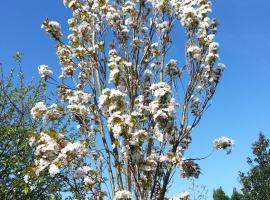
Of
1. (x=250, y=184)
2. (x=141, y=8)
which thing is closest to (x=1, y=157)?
(x=141, y=8)

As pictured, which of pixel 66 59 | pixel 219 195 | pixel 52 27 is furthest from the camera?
pixel 219 195

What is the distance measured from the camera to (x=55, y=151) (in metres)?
7.36

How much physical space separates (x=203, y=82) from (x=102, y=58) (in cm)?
239

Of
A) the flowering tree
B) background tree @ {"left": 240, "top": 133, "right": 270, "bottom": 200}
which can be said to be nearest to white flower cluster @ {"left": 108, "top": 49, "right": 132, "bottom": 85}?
the flowering tree

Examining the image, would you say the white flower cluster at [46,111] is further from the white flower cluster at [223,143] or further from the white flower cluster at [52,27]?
the white flower cluster at [223,143]

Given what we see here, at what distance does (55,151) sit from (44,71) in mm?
2976

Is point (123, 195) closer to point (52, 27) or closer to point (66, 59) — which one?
point (52, 27)

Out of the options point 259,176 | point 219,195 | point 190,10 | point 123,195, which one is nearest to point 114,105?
point 123,195

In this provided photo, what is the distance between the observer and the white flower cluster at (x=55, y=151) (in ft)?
23.6

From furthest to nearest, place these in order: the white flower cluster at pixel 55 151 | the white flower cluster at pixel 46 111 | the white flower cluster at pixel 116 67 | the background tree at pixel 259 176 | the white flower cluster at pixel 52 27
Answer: the background tree at pixel 259 176 < the white flower cluster at pixel 52 27 < the white flower cluster at pixel 46 111 < the white flower cluster at pixel 116 67 < the white flower cluster at pixel 55 151

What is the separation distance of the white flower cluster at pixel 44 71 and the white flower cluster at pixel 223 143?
413 cm

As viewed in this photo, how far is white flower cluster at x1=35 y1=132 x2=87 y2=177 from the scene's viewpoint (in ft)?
23.6

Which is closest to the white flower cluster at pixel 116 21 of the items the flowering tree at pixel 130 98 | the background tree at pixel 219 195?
the flowering tree at pixel 130 98

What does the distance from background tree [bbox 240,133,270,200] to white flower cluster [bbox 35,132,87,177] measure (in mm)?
33690
